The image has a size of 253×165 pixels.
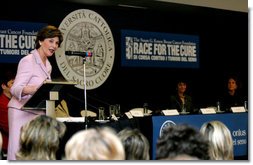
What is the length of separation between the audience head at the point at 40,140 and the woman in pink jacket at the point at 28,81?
125 centimetres

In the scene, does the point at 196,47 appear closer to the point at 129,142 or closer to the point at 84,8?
the point at 84,8

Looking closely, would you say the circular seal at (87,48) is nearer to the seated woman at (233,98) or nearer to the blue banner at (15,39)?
the blue banner at (15,39)

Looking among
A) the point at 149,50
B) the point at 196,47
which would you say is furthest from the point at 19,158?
the point at 196,47

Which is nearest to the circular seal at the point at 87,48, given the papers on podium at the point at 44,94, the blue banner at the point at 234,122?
the blue banner at the point at 234,122

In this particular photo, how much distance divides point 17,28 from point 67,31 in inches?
33.1

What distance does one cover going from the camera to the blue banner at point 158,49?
788 centimetres

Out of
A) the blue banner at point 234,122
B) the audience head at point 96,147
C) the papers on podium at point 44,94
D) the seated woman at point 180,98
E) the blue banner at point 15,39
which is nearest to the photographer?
the audience head at point 96,147

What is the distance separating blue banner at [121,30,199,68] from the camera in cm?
788

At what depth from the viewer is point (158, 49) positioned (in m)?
8.22

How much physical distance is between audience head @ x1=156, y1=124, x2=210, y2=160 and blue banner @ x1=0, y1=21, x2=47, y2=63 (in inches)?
187

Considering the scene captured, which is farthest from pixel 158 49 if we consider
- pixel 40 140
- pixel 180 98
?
pixel 40 140

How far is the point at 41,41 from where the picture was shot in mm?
4332

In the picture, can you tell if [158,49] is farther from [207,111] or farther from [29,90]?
[29,90]

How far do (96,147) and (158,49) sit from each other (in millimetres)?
6522
